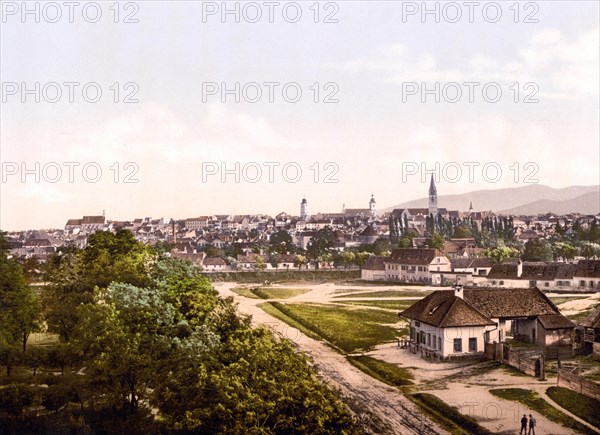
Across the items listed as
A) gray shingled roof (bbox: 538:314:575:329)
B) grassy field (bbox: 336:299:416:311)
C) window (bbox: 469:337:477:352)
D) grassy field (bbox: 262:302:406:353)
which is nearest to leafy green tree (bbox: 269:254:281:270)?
grassy field (bbox: 336:299:416:311)

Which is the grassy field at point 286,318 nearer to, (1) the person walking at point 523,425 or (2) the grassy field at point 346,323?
(2) the grassy field at point 346,323

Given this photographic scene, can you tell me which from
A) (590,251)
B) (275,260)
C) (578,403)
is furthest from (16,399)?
(590,251)

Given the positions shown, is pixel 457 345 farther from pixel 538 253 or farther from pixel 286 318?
pixel 538 253

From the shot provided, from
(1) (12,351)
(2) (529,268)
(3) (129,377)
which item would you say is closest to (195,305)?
(3) (129,377)

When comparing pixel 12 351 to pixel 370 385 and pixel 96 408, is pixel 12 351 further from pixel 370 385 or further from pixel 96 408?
pixel 370 385

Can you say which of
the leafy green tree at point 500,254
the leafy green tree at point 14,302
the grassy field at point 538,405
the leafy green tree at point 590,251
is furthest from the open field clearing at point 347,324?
the leafy green tree at point 590,251

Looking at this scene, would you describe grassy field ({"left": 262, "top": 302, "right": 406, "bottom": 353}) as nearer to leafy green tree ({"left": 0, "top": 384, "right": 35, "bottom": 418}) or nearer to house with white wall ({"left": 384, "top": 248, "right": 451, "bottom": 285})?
leafy green tree ({"left": 0, "top": 384, "right": 35, "bottom": 418})
